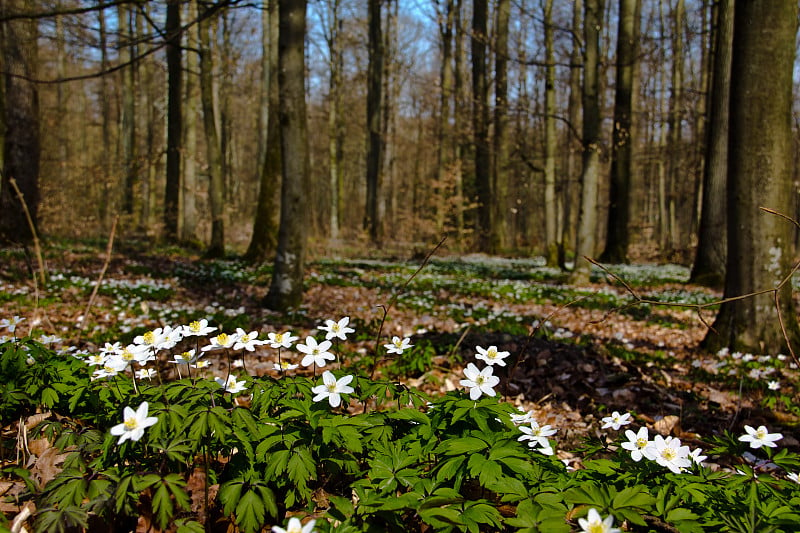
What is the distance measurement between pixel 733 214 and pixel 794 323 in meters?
1.30

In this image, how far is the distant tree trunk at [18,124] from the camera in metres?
10.7

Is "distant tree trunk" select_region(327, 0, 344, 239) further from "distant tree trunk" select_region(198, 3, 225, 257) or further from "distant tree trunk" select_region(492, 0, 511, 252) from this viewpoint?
"distant tree trunk" select_region(198, 3, 225, 257)

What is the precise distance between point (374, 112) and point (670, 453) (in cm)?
2445

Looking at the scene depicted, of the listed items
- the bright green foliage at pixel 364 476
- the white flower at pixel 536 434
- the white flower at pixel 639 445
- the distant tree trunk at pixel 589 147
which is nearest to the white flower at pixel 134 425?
the bright green foliage at pixel 364 476

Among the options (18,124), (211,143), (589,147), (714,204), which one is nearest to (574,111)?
(714,204)

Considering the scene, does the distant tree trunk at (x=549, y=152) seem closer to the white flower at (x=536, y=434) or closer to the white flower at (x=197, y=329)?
the white flower at (x=536, y=434)

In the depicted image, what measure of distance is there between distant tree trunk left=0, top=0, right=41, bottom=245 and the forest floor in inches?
53.1

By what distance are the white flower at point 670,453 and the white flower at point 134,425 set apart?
160 cm

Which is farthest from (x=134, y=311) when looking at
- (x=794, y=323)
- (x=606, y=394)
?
(x=794, y=323)

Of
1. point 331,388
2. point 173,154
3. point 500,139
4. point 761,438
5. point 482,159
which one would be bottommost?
point 761,438

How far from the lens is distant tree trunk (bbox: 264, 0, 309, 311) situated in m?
6.93

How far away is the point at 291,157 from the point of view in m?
7.07

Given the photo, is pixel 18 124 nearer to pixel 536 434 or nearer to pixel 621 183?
pixel 536 434

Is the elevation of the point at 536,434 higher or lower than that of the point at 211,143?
lower
